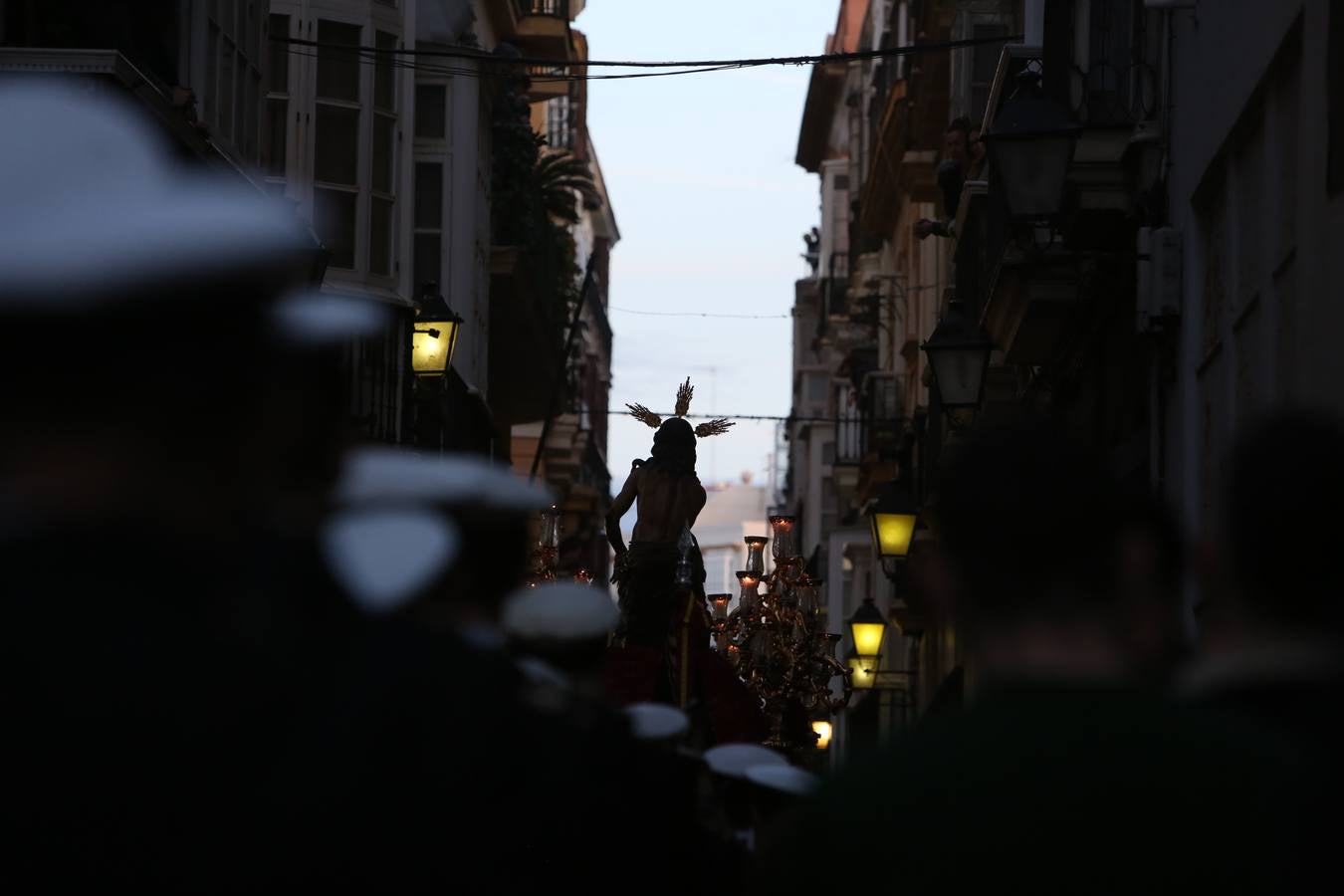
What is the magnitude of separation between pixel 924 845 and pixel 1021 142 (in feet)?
36.5

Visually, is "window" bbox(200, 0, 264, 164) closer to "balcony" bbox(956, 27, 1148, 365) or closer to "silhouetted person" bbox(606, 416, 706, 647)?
"silhouetted person" bbox(606, 416, 706, 647)

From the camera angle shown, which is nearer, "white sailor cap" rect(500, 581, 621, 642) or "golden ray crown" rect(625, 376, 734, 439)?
"white sailor cap" rect(500, 581, 621, 642)

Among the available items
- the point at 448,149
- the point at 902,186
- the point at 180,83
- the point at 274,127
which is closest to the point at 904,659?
the point at 902,186

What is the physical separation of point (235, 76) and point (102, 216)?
52.2ft

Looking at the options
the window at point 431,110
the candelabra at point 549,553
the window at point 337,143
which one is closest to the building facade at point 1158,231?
the candelabra at point 549,553

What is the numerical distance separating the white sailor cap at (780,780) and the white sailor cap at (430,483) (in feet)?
3.28

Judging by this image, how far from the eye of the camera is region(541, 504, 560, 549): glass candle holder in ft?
51.3

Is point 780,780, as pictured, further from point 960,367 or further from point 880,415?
point 880,415

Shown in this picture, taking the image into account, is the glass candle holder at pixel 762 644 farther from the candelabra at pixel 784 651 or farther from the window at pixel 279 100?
the window at pixel 279 100

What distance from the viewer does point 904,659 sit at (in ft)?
156

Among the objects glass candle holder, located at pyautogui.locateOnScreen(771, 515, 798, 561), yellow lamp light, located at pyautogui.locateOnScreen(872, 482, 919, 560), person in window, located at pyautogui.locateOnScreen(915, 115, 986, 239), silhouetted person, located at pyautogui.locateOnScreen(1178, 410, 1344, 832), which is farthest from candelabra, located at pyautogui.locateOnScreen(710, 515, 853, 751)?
silhouetted person, located at pyautogui.locateOnScreen(1178, 410, 1344, 832)

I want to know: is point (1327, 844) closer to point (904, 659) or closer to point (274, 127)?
point (274, 127)

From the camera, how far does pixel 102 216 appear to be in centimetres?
265

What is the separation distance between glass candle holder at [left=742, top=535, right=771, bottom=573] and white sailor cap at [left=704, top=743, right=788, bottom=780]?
1266 cm
